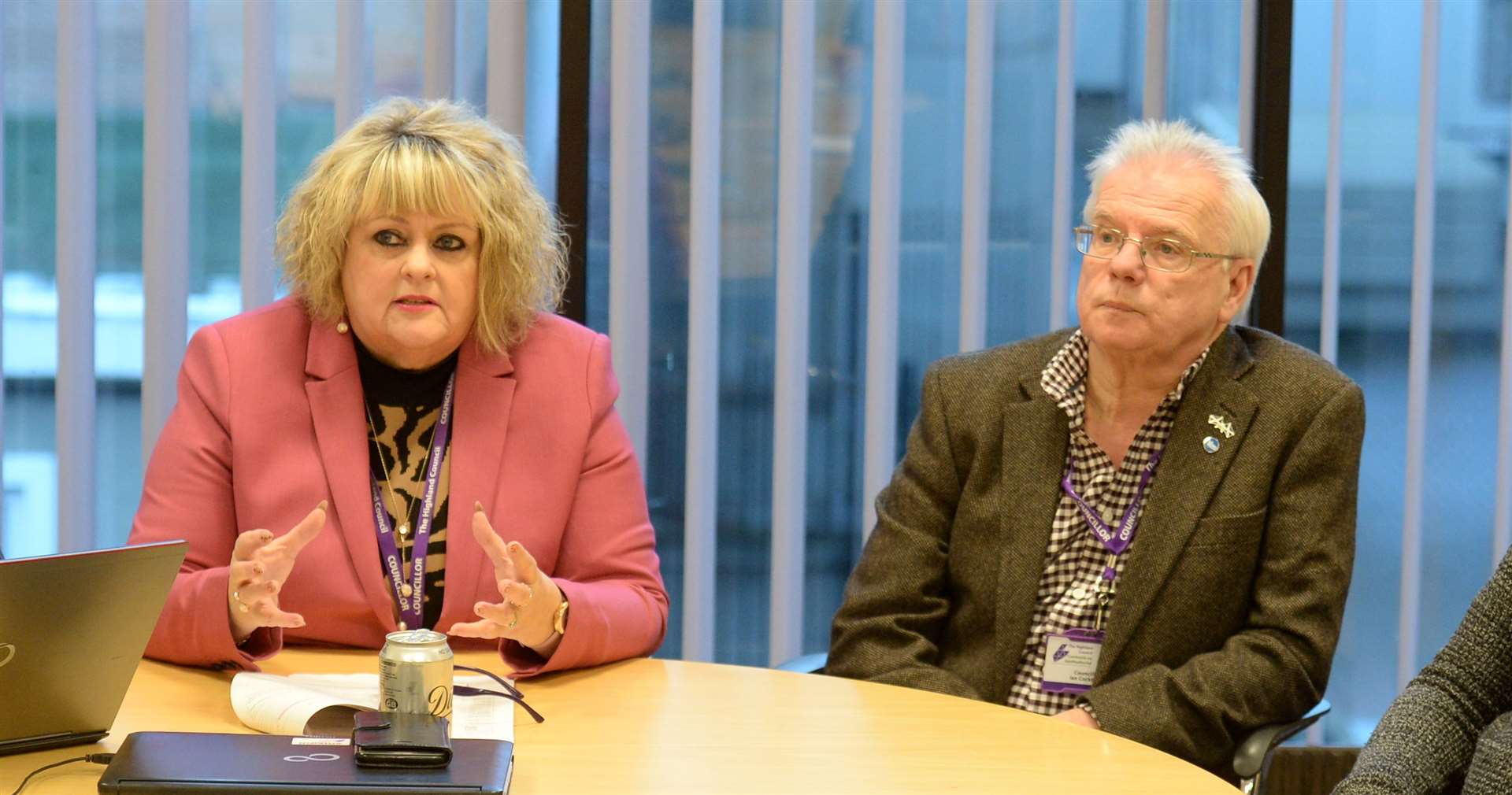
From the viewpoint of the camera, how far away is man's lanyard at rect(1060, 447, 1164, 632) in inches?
96.0

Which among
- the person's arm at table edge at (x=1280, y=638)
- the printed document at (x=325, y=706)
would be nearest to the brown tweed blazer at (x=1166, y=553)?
the person's arm at table edge at (x=1280, y=638)

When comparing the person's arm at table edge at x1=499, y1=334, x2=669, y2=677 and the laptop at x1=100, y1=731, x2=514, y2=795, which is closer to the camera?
the laptop at x1=100, y1=731, x2=514, y2=795

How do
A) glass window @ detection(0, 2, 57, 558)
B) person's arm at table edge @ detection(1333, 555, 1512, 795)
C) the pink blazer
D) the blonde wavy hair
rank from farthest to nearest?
glass window @ detection(0, 2, 57, 558) → the blonde wavy hair → the pink blazer → person's arm at table edge @ detection(1333, 555, 1512, 795)

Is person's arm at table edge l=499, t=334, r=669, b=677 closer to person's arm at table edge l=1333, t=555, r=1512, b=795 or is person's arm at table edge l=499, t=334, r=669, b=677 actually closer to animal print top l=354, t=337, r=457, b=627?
animal print top l=354, t=337, r=457, b=627

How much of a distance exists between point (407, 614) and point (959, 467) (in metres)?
0.95

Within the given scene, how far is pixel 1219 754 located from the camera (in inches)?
91.5

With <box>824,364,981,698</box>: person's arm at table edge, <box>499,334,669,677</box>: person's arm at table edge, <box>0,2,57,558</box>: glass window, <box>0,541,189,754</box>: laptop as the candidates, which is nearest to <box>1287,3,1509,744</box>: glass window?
<box>824,364,981,698</box>: person's arm at table edge

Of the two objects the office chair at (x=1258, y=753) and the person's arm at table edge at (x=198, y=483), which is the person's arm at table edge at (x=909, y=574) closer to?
the office chair at (x=1258, y=753)

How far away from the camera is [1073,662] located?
7.95 feet

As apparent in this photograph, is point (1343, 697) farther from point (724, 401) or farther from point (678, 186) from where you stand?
point (678, 186)

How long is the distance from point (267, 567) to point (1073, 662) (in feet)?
4.11

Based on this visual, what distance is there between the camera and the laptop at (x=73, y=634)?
152 centimetres

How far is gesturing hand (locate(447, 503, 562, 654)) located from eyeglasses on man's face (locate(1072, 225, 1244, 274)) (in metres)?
1.10

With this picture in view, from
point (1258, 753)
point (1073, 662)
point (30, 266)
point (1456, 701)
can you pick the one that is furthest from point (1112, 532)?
point (30, 266)
